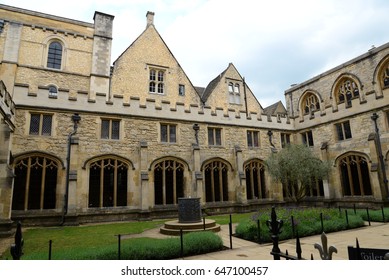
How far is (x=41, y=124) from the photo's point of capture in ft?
42.8

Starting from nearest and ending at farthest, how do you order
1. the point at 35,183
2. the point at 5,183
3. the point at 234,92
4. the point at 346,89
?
the point at 5,183 < the point at 35,183 < the point at 346,89 < the point at 234,92

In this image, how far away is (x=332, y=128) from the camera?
1761 centimetres

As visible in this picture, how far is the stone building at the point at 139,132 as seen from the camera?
12.6 metres

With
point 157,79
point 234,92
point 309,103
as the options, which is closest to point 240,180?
point 234,92

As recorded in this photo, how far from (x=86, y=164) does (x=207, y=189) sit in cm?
745

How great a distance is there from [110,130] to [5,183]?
5701mm

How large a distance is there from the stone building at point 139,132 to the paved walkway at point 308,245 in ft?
14.4

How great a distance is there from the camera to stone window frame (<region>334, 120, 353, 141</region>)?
1677 centimetres

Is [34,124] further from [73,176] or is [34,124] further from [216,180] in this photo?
[216,180]

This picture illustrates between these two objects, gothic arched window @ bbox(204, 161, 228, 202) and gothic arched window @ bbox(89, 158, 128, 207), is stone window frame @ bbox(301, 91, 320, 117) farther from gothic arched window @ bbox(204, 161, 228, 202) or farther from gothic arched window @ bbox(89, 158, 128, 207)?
gothic arched window @ bbox(89, 158, 128, 207)

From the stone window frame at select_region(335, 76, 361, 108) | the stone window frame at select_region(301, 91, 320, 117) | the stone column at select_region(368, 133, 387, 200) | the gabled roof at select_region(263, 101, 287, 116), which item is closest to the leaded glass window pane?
the stone column at select_region(368, 133, 387, 200)

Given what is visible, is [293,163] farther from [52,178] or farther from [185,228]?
[52,178]

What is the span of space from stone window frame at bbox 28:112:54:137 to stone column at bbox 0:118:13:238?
253cm
